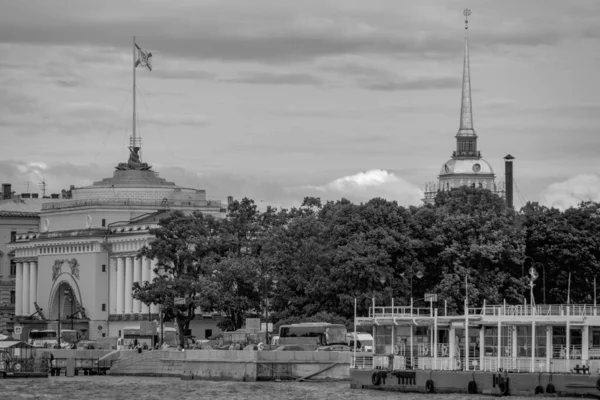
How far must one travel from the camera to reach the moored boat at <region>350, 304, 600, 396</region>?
109 metres

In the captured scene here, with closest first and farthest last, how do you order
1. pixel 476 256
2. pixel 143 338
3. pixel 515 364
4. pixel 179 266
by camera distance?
pixel 515 364 < pixel 476 256 < pixel 179 266 < pixel 143 338

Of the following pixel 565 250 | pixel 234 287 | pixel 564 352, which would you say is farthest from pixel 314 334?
pixel 564 352

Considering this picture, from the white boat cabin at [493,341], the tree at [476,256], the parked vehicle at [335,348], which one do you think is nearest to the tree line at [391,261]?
the tree at [476,256]

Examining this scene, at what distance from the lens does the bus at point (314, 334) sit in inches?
5566

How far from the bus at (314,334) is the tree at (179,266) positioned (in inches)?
968

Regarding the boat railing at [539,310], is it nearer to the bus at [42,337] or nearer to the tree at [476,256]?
the tree at [476,256]

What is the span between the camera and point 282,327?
5792 inches

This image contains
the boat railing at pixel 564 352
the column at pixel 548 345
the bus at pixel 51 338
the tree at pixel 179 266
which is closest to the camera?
the column at pixel 548 345

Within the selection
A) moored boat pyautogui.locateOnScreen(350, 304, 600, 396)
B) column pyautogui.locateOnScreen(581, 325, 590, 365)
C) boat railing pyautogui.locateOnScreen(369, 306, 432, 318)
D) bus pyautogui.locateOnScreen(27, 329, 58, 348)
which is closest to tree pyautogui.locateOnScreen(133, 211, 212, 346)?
bus pyautogui.locateOnScreen(27, 329, 58, 348)

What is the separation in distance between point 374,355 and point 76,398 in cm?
1850

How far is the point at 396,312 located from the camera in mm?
144125

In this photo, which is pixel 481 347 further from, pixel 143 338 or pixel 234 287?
pixel 143 338

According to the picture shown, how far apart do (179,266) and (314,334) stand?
1325 inches

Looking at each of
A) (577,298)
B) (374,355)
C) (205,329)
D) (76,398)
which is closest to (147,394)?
(76,398)
